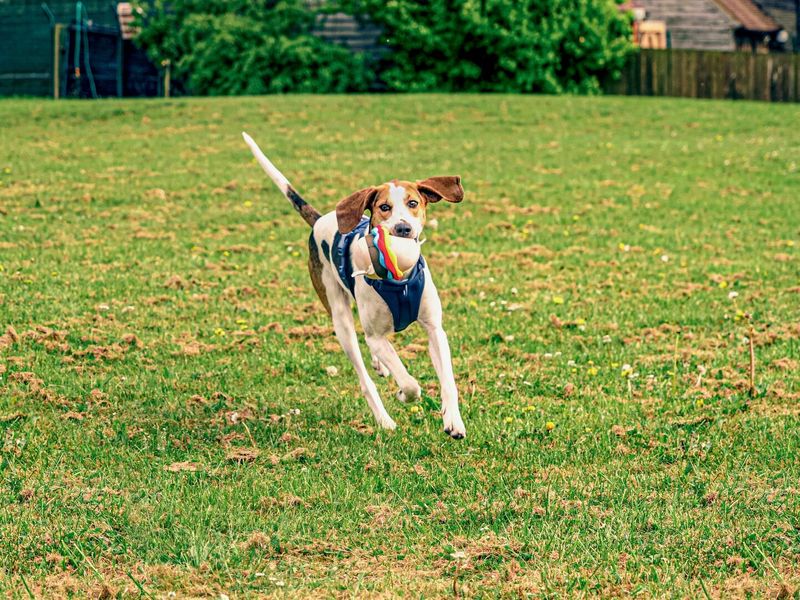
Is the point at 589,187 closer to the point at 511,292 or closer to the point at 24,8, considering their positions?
the point at 511,292

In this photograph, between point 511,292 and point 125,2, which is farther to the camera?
point 125,2

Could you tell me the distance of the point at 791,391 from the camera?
704 cm

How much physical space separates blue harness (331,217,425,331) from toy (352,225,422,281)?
0.12 meters

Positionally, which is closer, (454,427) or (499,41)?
(454,427)

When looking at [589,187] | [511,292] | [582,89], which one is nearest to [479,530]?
[511,292]

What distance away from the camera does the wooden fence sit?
32562 mm

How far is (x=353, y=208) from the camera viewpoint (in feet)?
19.4

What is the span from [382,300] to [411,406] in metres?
1.12

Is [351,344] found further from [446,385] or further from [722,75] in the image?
[722,75]

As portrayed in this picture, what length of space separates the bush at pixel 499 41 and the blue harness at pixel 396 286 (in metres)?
26.0

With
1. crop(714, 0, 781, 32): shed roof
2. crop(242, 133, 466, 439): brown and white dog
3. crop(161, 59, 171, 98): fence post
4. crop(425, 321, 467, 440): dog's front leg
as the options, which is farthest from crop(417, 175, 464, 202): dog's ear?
crop(714, 0, 781, 32): shed roof

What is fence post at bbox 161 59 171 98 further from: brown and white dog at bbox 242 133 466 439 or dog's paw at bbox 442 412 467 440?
dog's paw at bbox 442 412 467 440

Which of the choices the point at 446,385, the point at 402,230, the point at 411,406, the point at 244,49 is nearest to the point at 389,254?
the point at 402,230

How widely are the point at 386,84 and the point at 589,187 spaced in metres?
17.4
